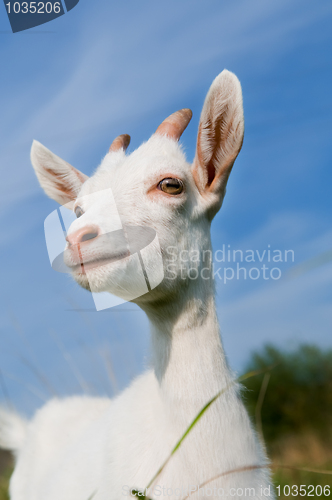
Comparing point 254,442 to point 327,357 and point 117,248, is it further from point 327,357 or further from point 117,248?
point 327,357

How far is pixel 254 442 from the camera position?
7.93 ft

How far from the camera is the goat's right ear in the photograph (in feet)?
9.83

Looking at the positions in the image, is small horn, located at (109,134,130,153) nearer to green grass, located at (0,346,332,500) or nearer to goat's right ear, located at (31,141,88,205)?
goat's right ear, located at (31,141,88,205)

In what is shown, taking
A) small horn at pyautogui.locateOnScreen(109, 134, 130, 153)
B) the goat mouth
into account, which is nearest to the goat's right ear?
small horn at pyautogui.locateOnScreen(109, 134, 130, 153)

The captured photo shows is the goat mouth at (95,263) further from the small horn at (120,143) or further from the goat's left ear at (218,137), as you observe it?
the small horn at (120,143)

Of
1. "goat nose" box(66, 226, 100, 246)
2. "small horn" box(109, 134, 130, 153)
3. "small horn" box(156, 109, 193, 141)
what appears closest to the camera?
"goat nose" box(66, 226, 100, 246)

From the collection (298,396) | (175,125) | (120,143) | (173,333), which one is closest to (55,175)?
(120,143)

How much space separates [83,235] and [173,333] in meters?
0.79

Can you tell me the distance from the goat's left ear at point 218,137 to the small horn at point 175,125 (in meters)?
0.34

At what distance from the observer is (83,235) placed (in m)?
2.06

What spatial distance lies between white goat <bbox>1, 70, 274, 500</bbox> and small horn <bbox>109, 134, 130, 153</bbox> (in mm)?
295

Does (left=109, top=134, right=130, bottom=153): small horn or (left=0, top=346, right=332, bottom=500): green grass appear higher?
(left=109, top=134, right=130, bottom=153): small horn

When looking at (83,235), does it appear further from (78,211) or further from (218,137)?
(218,137)

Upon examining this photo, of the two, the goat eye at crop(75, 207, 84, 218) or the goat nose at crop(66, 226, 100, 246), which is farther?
the goat eye at crop(75, 207, 84, 218)
